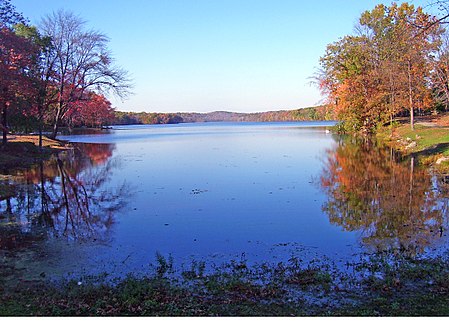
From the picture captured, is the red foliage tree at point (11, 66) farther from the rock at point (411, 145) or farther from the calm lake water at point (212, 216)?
the rock at point (411, 145)

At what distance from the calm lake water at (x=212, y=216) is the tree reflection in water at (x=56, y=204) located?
38 mm

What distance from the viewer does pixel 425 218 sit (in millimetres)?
10484

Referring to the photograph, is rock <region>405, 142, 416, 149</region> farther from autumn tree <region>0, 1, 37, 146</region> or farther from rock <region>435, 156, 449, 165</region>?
autumn tree <region>0, 1, 37, 146</region>

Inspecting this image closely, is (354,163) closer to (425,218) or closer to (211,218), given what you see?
(425,218)

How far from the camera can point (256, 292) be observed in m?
6.01

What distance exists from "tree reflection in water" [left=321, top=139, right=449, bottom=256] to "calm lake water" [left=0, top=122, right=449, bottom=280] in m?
0.03

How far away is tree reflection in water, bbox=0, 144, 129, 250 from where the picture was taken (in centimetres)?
989

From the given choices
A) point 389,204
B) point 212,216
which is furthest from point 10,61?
point 389,204

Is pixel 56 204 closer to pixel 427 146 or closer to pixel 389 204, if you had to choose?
pixel 389 204

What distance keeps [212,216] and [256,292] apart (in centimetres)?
560

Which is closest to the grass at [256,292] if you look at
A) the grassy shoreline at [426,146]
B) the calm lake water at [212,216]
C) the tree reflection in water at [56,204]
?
the calm lake water at [212,216]

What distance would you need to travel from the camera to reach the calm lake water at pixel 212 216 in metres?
8.18

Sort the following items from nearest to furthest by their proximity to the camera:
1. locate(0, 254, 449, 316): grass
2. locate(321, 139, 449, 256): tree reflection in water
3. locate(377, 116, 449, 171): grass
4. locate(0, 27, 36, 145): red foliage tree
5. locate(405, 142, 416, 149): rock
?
locate(0, 254, 449, 316): grass → locate(321, 139, 449, 256): tree reflection in water → locate(377, 116, 449, 171): grass → locate(0, 27, 36, 145): red foliage tree → locate(405, 142, 416, 149): rock

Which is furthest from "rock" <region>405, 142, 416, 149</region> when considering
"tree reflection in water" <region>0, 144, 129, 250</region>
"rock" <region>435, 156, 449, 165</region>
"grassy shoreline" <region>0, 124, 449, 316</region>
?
"grassy shoreline" <region>0, 124, 449, 316</region>
